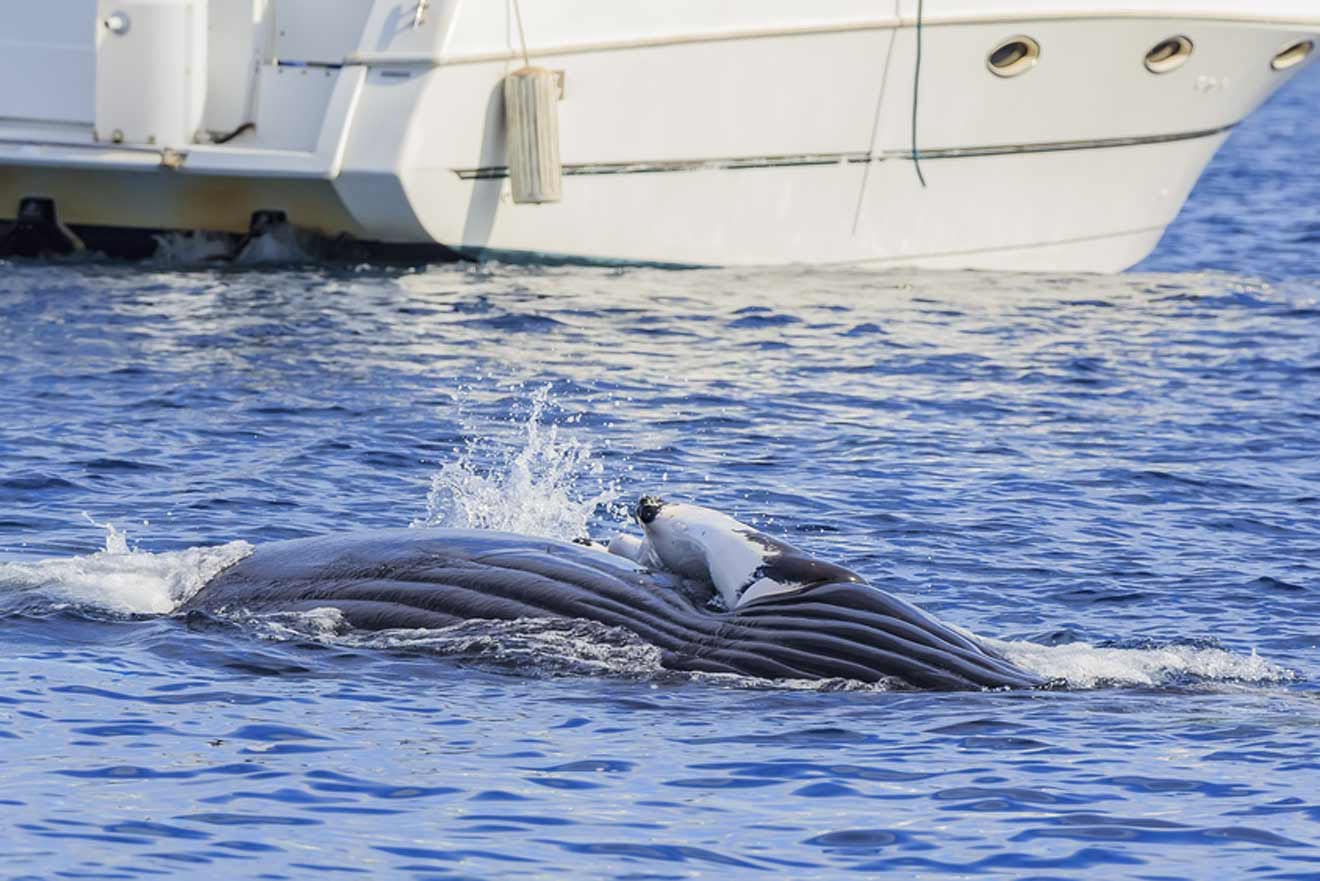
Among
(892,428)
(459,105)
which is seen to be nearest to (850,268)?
(459,105)

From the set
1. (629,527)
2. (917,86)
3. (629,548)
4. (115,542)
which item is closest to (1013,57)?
(917,86)

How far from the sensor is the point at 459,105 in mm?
17875

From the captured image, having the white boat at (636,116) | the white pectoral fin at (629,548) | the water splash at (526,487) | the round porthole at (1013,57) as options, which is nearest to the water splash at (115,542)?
the water splash at (526,487)

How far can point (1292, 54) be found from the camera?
792 inches

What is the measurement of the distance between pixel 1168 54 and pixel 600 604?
41.7 feet

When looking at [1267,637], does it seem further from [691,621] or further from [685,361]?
[685,361]

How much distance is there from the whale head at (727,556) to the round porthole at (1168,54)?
1221cm

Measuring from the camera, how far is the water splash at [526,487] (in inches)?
433

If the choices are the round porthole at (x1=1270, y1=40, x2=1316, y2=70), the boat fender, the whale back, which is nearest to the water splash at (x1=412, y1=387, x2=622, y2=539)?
the whale back

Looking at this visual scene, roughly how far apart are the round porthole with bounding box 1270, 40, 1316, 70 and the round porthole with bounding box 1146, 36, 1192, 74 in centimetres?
97

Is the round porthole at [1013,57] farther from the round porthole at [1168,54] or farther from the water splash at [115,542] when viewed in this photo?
the water splash at [115,542]

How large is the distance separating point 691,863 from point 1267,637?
12.8 feet

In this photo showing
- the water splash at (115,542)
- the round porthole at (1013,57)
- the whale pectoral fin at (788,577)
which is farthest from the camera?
the round porthole at (1013,57)

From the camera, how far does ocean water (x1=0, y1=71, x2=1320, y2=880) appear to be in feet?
22.2
